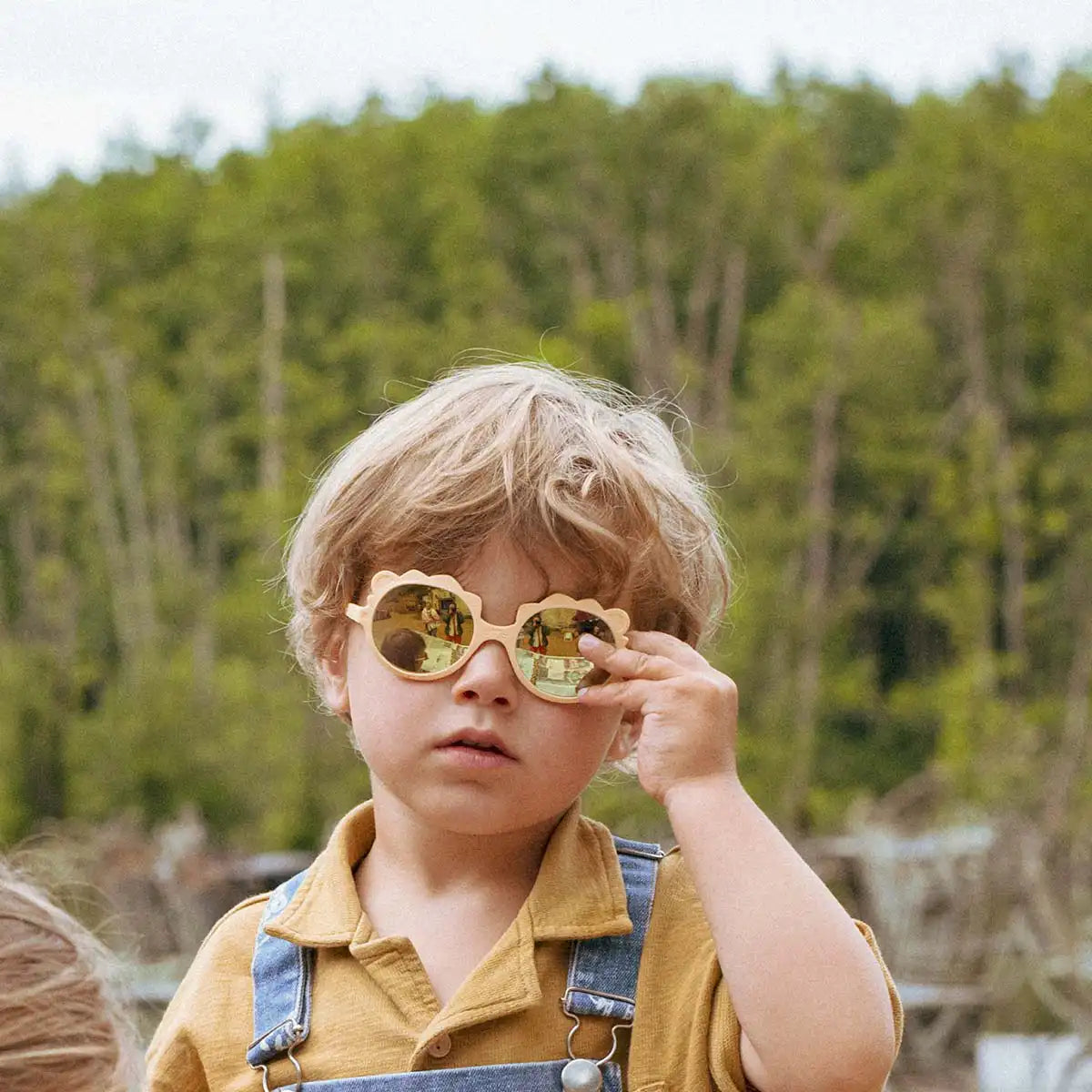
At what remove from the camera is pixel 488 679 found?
42.1 inches

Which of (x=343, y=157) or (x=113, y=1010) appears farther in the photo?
(x=343, y=157)

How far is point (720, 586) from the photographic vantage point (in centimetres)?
125

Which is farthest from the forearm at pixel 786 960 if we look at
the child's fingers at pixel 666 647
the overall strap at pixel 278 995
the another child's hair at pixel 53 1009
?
the another child's hair at pixel 53 1009

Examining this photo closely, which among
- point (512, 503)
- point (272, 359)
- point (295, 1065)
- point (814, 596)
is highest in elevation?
point (272, 359)

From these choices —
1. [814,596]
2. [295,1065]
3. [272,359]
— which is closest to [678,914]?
[295,1065]

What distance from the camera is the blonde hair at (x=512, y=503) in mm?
1115

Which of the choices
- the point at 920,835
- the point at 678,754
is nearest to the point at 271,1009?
the point at 678,754

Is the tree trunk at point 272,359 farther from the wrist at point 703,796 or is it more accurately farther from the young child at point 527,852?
the wrist at point 703,796

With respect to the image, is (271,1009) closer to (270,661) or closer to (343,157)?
(270,661)

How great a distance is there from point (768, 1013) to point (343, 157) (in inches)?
460

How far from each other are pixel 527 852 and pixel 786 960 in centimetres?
24

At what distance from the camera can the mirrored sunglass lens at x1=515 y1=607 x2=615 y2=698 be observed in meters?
1.08

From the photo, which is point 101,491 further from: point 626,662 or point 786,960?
point 786,960

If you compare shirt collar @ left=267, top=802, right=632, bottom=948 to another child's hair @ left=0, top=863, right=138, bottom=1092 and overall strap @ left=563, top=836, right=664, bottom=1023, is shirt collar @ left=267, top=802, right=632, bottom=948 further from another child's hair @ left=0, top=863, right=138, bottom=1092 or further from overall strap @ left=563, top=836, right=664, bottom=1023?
another child's hair @ left=0, top=863, right=138, bottom=1092
